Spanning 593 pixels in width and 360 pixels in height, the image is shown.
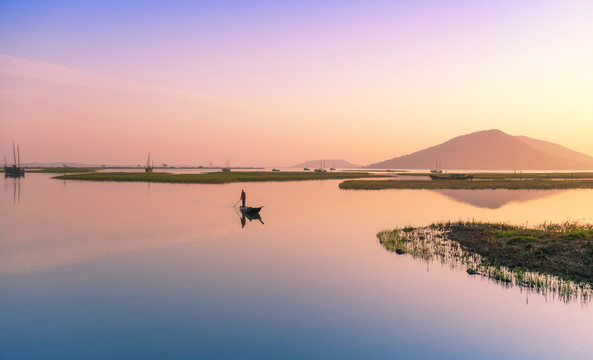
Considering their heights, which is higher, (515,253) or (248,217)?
(515,253)

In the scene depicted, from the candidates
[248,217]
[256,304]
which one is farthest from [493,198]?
[256,304]

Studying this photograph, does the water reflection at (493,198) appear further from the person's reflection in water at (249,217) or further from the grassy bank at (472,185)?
the person's reflection in water at (249,217)

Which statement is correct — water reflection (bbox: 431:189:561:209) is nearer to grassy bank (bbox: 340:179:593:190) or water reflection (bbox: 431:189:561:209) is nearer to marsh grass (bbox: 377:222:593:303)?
grassy bank (bbox: 340:179:593:190)

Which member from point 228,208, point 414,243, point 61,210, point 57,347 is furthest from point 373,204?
point 57,347

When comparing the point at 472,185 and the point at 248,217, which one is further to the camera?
the point at 472,185

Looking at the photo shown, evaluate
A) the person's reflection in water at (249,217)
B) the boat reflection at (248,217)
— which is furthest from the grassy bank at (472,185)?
the person's reflection in water at (249,217)

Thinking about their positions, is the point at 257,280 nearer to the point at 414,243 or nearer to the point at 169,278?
the point at 169,278

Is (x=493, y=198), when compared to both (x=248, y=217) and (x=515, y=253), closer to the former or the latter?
(x=248, y=217)

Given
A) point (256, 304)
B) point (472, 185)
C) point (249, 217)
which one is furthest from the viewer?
point (472, 185)

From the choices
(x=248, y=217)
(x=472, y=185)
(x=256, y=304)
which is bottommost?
(x=256, y=304)

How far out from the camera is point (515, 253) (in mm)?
22234

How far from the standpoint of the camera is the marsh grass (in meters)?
18.0

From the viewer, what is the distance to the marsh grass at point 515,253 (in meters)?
18.0

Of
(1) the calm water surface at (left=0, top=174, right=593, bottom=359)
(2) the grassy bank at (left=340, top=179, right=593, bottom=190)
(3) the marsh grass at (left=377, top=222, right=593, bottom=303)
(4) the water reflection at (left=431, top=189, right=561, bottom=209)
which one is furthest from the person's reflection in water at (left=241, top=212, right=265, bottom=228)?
(2) the grassy bank at (left=340, top=179, right=593, bottom=190)
